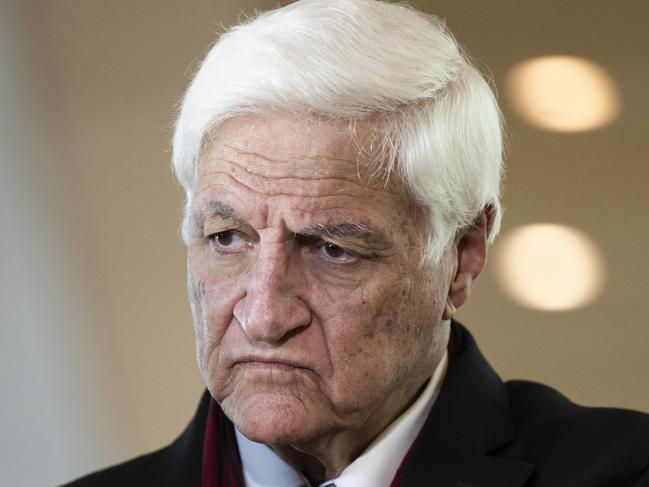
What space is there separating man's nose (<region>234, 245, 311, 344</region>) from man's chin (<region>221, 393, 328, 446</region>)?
0.10 metres

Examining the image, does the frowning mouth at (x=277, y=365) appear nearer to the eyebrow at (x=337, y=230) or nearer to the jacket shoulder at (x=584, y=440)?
the eyebrow at (x=337, y=230)

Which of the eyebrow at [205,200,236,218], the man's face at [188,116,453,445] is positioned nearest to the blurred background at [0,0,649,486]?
the man's face at [188,116,453,445]

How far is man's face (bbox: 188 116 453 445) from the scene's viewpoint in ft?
6.44

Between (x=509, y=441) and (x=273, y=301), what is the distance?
0.60 m

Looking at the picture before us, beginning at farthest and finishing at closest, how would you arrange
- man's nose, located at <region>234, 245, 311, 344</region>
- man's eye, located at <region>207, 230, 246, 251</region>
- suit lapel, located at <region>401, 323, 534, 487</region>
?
suit lapel, located at <region>401, 323, 534, 487</region> < man's eye, located at <region>207, 230, 246, 251</region> < man's nose, located at <region>234, 245, 311, 344</region>

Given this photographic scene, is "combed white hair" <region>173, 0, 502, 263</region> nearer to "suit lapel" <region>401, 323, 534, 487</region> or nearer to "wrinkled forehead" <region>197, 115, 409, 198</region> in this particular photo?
"wrinkled forehead" <region>197, 115, 409, 198</region>

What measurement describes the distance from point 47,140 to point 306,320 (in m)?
2.06

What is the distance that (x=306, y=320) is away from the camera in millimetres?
1951

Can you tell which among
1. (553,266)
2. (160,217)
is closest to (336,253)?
(553,266)

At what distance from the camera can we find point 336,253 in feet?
6.57

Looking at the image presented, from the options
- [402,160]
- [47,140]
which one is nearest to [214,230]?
[402,160]

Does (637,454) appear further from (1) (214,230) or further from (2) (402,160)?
(1) (214,230)

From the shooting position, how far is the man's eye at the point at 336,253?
2002 millimetres

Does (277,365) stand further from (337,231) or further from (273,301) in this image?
(337,231)
